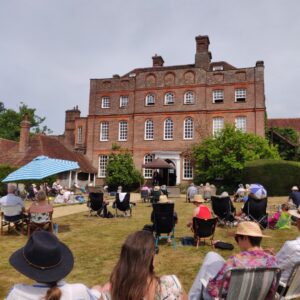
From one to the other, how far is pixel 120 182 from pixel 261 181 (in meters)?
12.9

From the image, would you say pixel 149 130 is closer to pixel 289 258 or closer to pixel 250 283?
pixel 289 258

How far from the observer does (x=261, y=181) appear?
23.3 m

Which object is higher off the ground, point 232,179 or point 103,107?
point 103,107

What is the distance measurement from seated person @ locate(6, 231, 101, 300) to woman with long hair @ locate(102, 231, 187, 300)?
9.5 inches

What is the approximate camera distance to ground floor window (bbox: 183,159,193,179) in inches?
1259

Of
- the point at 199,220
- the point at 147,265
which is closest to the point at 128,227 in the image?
the point at 199,220

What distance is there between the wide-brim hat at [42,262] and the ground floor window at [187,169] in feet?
97.5

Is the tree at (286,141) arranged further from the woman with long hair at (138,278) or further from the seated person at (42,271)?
the seated person at (42,271)

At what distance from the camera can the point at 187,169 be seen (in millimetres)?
32219

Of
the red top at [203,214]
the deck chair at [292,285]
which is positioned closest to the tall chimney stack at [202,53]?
the red top at [203,214]

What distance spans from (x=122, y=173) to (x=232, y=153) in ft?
32.8

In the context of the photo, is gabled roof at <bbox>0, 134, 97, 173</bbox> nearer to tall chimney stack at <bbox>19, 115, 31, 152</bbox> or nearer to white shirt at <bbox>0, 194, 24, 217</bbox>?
tall chimney stack at <bbox>19, 115, 31, 152</bbox>

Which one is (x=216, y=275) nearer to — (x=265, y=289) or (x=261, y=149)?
(x=265, y=289)

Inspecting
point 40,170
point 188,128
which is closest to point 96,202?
point 40,170
